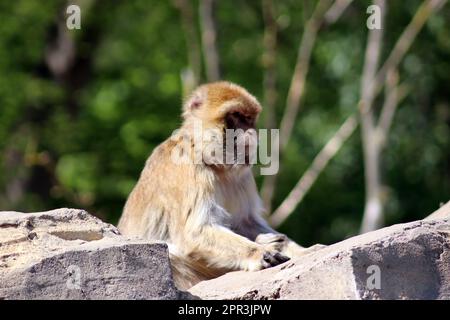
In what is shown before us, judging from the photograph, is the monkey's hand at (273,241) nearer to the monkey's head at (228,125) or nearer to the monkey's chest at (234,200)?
the monkey's chest at (234,200)

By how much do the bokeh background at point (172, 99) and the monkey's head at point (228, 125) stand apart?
391 inches

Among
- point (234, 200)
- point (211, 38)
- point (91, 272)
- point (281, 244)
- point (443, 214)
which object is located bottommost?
point (91, 272)

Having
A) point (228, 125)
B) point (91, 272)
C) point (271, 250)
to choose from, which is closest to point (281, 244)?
point (271, 250)

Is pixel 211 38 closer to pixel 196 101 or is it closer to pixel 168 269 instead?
pixel 196 101

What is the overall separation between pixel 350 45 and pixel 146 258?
1327 centimetres

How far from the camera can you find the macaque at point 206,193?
7551 mm

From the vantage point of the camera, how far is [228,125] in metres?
7.94

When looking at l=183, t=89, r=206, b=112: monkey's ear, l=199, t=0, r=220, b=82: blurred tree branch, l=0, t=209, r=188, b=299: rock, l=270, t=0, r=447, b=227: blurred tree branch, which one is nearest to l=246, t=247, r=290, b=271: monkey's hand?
l=0, t=209, r=188, b=299: rock

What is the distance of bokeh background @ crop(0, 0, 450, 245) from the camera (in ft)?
61.3

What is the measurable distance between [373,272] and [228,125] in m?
2.68

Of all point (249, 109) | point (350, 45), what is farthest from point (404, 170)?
point (249, 109)

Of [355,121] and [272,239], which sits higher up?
[355,121]

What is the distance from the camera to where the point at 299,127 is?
19938 mm

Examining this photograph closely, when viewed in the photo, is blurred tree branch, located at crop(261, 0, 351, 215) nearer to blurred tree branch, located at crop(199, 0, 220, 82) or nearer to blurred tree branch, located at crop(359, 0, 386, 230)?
blurred tree branch, located at crop(359, 0, 386, 230)
